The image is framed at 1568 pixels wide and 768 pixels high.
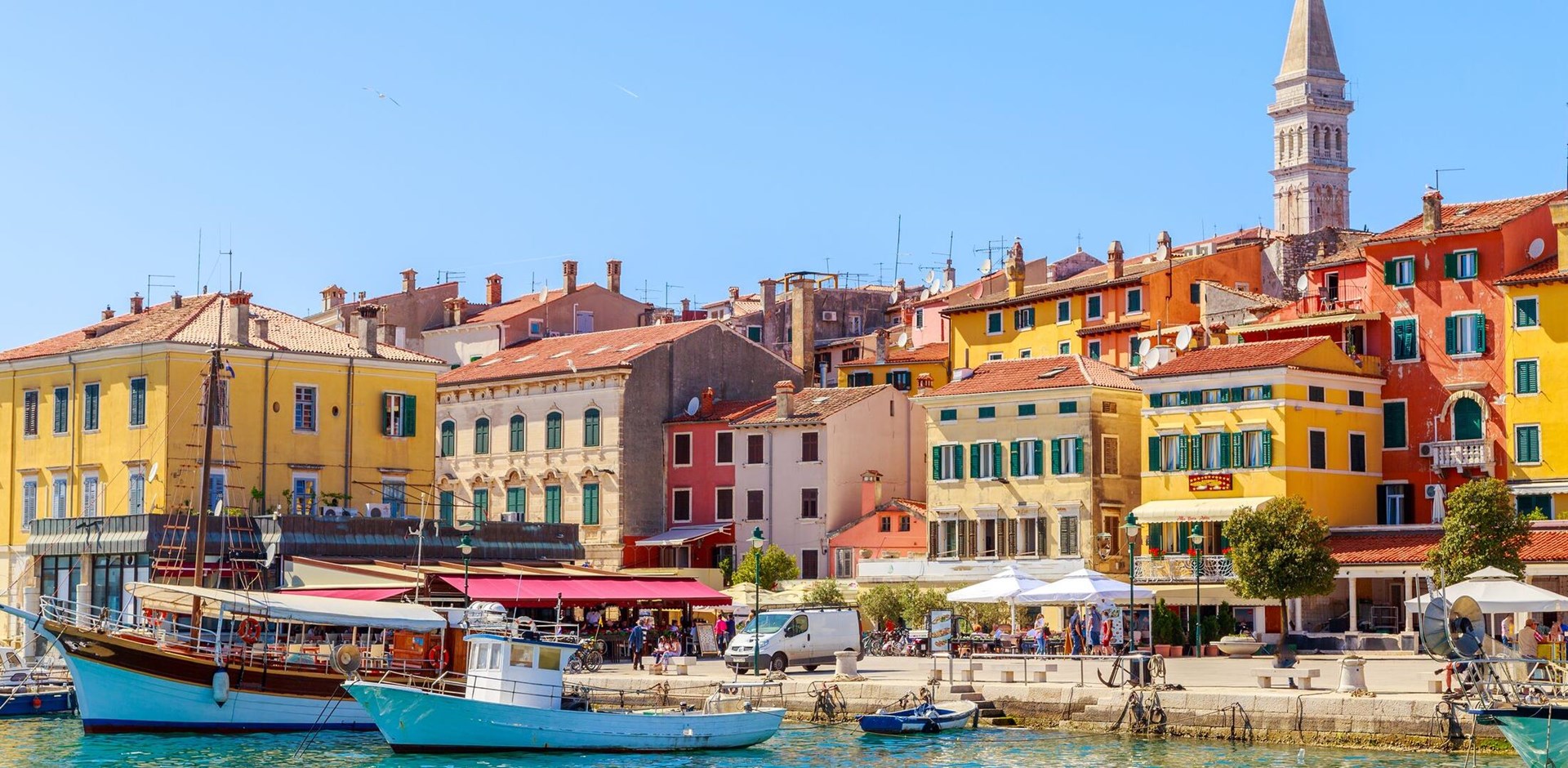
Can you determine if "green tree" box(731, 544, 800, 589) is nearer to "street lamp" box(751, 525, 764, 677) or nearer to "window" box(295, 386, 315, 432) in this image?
"window" box(295, 386, 315, 432)

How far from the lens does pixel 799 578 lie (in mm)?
72562

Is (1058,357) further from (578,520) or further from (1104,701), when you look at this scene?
(1104,701)

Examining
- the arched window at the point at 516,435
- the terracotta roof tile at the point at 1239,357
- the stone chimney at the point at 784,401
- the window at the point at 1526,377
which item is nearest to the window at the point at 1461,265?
the window at the point at 1526,377

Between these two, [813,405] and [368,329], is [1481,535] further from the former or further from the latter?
[368,329]

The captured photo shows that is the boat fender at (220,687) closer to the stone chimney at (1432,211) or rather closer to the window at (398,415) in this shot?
the window at (398,415)

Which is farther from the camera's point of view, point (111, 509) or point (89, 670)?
point (111, 509)

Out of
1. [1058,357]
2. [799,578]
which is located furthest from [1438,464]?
[799,578]

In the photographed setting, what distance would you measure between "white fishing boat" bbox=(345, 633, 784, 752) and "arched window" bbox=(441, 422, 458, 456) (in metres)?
37.8

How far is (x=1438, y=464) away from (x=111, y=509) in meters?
35.5

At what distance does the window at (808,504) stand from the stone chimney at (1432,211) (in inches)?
827

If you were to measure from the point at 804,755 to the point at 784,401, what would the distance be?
3367 centimetres

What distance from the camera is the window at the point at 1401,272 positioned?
6347 centimetres

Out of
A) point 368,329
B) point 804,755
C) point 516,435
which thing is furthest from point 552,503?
point 804,755

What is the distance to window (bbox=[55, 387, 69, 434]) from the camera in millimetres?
66875
